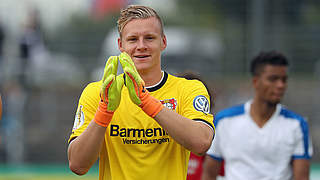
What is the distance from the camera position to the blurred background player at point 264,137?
5.15 m

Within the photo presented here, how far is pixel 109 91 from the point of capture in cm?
308

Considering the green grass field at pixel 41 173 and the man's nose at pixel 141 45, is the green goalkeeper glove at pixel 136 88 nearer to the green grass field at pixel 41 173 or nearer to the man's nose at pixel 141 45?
the man's nose at pixel 141 45

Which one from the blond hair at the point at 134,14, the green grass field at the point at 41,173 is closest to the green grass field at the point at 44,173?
the green grass field at the point at 41,173

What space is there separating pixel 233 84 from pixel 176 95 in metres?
12.1

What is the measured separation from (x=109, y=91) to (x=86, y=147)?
14.4 inches

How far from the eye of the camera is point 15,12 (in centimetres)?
1612

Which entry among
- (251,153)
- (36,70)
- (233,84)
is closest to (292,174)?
(251,153)

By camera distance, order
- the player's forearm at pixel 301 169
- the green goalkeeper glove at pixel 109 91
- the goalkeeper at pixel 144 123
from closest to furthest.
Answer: the green goalkeeper glove at pixel 109 91, the goalkeeper at pixel 144 123, the player's forearm at pixel 301 169

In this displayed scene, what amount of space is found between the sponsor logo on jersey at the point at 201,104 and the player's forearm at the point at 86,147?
2.05 ft

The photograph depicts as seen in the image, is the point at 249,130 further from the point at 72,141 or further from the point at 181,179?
the point at 72,141

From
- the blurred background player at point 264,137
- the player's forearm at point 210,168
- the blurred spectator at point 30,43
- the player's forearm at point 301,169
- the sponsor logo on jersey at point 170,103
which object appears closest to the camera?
the sponsor logo on jersey at point 170,103

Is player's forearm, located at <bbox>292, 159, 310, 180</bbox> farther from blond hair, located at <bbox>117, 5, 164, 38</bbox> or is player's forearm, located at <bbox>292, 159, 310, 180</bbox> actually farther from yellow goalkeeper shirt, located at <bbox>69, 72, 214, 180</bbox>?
blond hair, located at <bbox>117, 5, 164, 38</bbox>

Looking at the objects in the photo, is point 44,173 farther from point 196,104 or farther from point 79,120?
point 196,104

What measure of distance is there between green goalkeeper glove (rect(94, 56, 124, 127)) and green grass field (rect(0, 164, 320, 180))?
8787 millimetres
